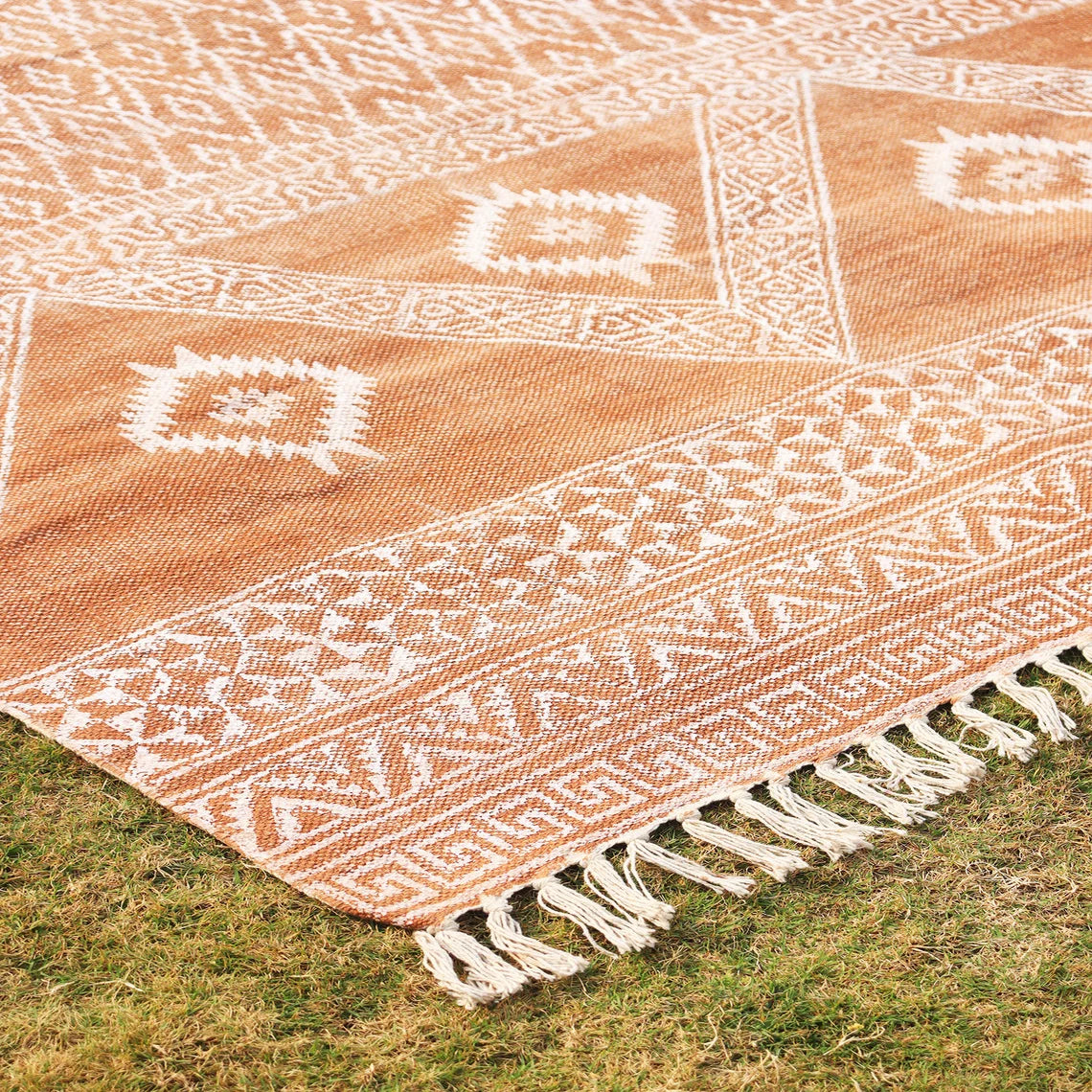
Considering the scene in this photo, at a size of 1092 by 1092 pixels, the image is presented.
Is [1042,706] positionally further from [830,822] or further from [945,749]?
[830,822]

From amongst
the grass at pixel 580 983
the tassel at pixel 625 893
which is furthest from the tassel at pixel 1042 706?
the tassel at pixel 625 893

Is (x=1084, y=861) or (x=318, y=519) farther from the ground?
(x=318, y=519)

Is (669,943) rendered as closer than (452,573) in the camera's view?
Yes

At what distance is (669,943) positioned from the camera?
1.99 m

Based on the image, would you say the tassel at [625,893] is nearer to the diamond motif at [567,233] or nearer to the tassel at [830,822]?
the tassel at [830,822]

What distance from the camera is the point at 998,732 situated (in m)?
2.23

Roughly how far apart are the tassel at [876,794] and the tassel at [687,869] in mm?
241

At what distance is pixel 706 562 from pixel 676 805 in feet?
1.75

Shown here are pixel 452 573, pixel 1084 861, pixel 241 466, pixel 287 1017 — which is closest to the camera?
pixel 287 1017

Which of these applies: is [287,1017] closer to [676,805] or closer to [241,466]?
[676,805]

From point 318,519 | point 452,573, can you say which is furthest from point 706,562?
point 318,519

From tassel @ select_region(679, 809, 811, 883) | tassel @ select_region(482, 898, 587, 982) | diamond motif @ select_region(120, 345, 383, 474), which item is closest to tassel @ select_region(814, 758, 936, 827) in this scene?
tassel @ select_region(679, 809, 811, 883)

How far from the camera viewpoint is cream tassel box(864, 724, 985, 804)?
2.16 meters

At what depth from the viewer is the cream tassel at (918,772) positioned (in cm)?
216
